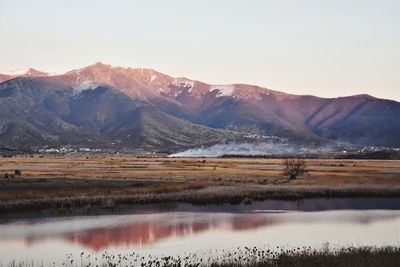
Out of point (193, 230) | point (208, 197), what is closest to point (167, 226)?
point (193, 230)

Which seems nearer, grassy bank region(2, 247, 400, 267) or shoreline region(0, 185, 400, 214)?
grassy bank region(2, 247, 400, 267)

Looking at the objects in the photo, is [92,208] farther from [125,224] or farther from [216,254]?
[216,254]

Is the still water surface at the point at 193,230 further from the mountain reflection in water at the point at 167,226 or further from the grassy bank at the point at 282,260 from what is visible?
the grassy bank at the point at 282,260

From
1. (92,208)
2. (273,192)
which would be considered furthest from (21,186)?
(273,192)

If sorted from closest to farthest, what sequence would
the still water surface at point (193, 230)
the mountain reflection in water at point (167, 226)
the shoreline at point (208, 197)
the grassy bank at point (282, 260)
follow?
the grassy bank at point (282, 260), the still water surface at point (193, 230), the mountain reflection in water at point (167, 226), the shoreline at point (208, 197)

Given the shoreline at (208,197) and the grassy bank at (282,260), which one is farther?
the shoreline at (208,197)

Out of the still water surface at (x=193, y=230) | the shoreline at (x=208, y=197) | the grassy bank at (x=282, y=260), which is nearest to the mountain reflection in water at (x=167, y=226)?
the still water surface at (x=193, y=230)

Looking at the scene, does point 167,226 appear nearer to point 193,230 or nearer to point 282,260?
point 193,230

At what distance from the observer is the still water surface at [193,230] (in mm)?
39594

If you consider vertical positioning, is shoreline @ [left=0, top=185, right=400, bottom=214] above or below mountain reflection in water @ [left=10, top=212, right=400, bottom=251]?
above

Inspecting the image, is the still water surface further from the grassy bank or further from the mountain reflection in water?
the grassy bank

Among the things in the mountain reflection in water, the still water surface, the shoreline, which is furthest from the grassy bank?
the shoreline

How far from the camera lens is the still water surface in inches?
1559

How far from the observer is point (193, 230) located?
47375 mm
